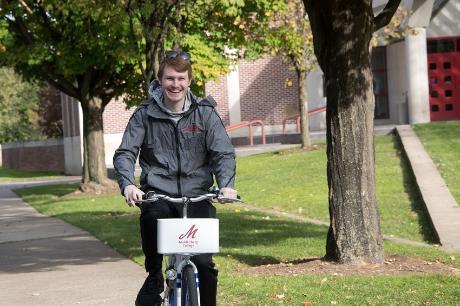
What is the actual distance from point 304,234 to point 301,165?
396 inches

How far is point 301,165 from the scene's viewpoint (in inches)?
903

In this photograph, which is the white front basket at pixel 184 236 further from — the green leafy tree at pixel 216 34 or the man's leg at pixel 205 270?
the green leafy tree at pixel 216 34

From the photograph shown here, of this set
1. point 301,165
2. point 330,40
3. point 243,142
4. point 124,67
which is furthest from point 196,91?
point 243,142

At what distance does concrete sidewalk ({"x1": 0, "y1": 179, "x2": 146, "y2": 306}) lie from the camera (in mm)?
8845

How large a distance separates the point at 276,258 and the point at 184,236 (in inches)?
215

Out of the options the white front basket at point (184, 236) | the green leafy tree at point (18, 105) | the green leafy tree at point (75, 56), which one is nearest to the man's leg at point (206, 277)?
the white front basket at point (184, 236)

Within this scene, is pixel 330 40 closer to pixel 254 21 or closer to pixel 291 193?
pixel 291 193

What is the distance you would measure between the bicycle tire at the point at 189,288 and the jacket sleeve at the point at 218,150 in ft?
2.08

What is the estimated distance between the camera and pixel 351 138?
9555 millimetres

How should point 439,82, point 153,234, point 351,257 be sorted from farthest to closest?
point 439,82 → point 351,257 → point 153,234

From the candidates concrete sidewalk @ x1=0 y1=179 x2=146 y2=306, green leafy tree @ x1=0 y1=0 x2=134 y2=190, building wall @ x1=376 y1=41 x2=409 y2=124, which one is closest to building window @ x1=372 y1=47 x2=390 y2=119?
building wall @ x1=376 y1=41 x2=409 y2=124

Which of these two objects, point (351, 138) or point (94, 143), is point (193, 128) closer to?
point (351, 138)

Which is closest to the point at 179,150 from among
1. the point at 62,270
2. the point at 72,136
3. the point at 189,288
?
the point at 189,288

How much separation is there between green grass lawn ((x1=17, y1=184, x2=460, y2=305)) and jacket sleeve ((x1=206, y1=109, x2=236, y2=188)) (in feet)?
7.11
